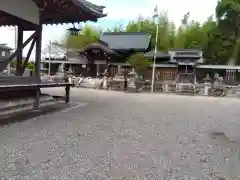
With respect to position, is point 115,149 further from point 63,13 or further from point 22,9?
point 63,13

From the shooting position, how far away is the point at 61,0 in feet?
30.2

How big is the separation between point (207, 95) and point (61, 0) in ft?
47.0

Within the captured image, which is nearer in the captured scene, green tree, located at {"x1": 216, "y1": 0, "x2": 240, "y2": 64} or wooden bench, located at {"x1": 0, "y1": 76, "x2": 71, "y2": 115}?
wooden bench, located at {"x1": 0, "y1": 76, "x2": 71, "y2": 115}

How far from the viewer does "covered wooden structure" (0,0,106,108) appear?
891cm

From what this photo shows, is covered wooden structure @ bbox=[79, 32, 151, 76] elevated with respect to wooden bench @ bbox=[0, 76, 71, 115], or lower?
elevated

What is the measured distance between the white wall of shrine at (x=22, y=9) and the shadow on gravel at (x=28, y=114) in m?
2.75

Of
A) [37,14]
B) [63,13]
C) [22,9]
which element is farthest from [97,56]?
[22,9]

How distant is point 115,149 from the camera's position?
5191 millimetres

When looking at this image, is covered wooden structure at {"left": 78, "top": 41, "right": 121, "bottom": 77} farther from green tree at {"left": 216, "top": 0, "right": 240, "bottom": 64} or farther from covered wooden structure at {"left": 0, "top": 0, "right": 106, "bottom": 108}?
covered wooden structure at {"left": 0, "top": 0, "right": 106, "bottom": 108}

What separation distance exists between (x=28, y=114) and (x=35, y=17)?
3.36 meters

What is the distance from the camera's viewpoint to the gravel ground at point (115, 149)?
4.00m

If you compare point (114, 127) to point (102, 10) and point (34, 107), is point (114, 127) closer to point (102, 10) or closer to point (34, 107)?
point (34, 107)

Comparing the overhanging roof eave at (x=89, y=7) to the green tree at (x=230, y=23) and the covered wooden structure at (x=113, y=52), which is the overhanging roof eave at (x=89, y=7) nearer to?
the covered wooden structure at (x=113, y=52)

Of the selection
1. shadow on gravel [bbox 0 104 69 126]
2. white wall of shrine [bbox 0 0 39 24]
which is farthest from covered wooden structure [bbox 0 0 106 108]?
shadow on gravel [bbox 0 104 69 126]
